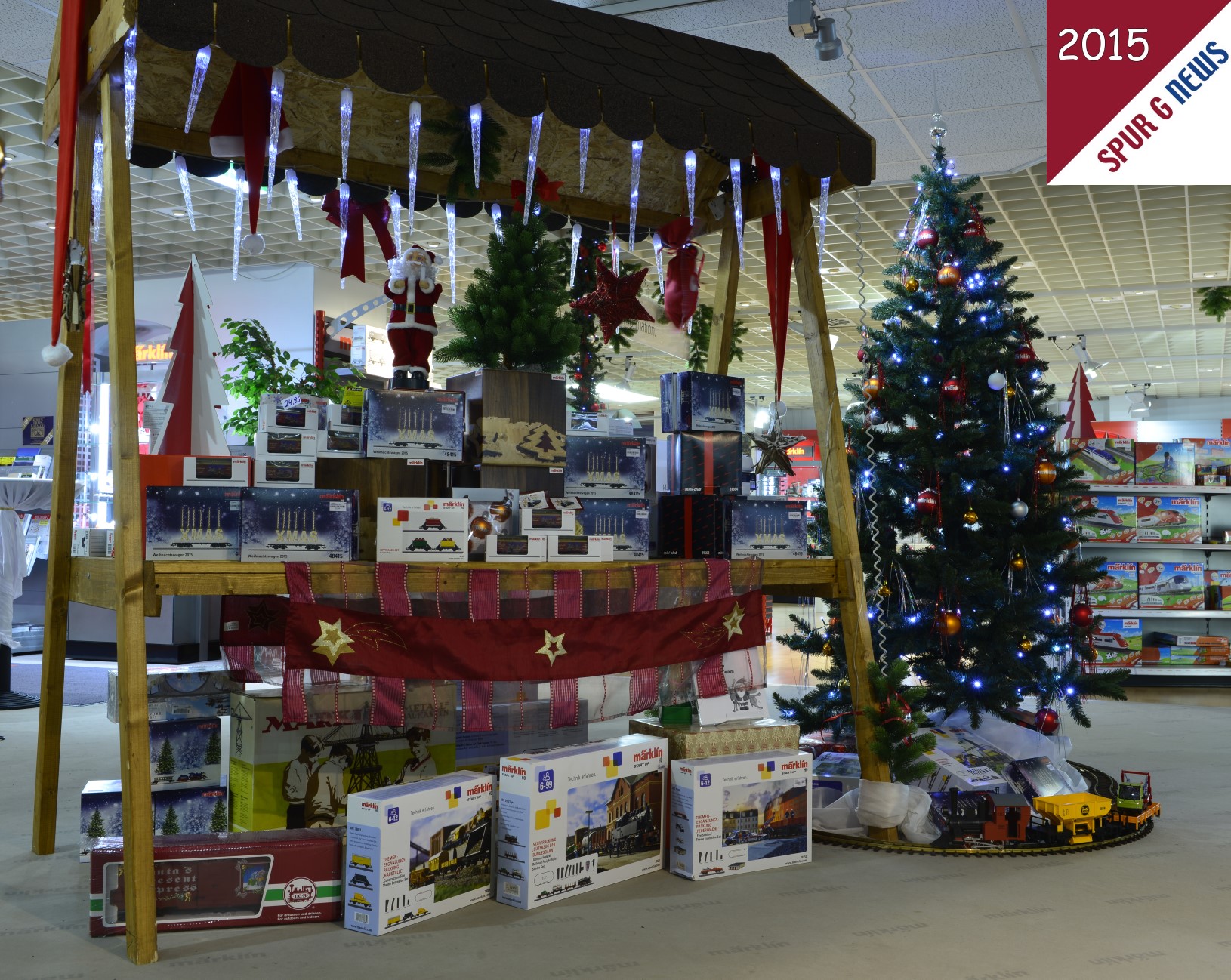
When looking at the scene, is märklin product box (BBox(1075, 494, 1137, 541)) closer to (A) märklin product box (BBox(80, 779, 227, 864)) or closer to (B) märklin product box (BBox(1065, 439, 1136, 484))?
(B) märklin product box (BBox(1065, 439, 1136, 484))

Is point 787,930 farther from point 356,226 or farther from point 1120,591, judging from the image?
point 1120,591

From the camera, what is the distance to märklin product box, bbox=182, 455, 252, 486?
3086 mm

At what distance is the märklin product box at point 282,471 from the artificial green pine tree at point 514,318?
88 cm

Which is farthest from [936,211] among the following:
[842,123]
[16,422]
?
[16,422]

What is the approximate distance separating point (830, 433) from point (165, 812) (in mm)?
2569

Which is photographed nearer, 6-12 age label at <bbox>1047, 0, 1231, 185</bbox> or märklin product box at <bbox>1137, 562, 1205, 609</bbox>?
6-12 age label at <bbox>1047, 0, 1231, 185</bbox>

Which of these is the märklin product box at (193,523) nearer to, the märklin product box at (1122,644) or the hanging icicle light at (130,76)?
the hanging icicle light at (130,76)

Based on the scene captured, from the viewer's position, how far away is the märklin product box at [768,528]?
396 cm

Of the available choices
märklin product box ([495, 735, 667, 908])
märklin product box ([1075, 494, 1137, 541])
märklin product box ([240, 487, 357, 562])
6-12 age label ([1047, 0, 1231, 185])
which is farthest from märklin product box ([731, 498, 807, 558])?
märklin product box ([1075, 494, 1137, 541])

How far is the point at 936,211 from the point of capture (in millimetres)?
5090

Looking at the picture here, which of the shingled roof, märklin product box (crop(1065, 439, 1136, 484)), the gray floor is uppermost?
the shingled roof

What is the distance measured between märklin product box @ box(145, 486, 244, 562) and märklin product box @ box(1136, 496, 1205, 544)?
725 centimetres

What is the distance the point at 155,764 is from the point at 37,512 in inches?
354

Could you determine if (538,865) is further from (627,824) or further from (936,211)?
(936,211)
